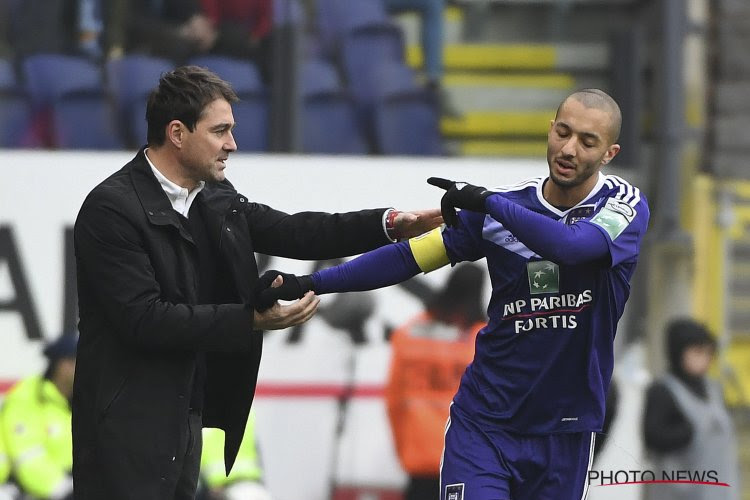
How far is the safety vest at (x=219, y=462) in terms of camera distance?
7059 millimetres

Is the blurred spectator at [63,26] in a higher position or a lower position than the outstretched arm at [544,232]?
higher

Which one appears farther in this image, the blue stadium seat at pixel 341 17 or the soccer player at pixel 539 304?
the blue stadium seat at pixel 341 17

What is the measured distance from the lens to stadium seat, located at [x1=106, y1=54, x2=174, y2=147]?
25.4 ft

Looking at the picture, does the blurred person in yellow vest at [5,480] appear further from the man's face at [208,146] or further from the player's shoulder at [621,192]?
the player's shoulder at [621,192]

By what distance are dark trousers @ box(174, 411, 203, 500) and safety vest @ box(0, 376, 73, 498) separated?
3.00m

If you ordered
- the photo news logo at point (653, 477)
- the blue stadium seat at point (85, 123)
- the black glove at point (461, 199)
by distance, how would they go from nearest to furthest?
the black glove at point (461, 199) < the photo news logo at point (653, 477) < the blue stadium seat at point (85, 123)

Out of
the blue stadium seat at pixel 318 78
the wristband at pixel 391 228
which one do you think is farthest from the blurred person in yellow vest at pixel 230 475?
the wristband at pixel 391 228

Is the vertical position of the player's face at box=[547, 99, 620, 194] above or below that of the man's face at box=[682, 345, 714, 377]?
above

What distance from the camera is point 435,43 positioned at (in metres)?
8.16

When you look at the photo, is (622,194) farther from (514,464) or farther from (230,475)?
(230,475)

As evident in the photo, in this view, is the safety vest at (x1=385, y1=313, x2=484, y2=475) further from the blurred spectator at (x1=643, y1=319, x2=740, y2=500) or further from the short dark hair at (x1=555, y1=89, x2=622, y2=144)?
the short dark hair at (x1=555, y1=89, x2=622, y2=144)

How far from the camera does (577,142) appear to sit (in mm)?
4051

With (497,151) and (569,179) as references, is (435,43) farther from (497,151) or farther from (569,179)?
(569,179)

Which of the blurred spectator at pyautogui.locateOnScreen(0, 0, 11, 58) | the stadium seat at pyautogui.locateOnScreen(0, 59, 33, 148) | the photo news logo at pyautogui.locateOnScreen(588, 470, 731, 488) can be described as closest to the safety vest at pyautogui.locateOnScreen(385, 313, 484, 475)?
the photo news logo at pyautogui.locateOnScreen(588, 470, 731, 488)
